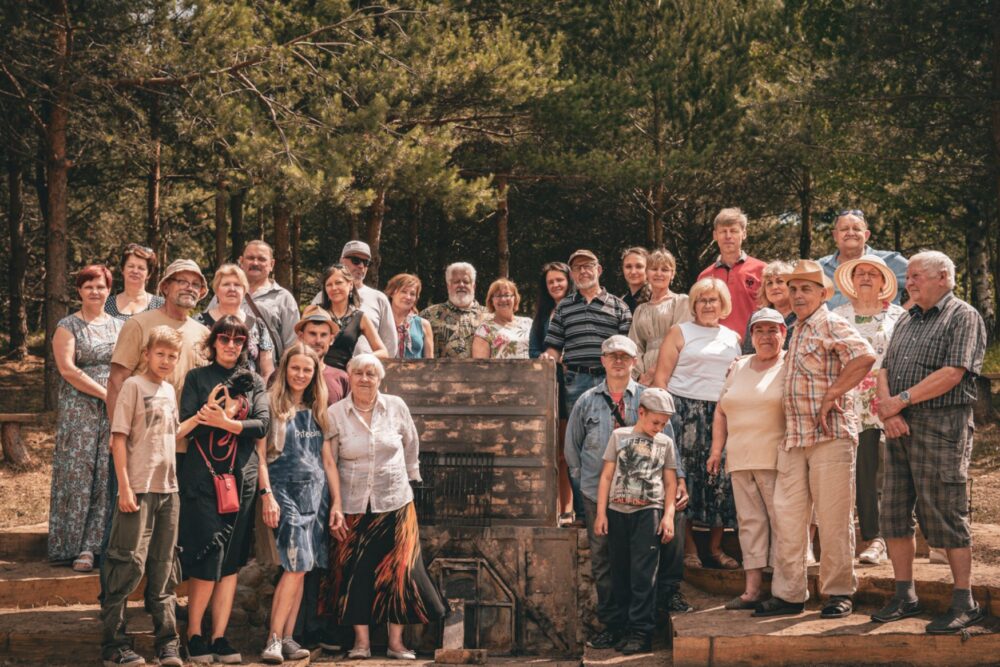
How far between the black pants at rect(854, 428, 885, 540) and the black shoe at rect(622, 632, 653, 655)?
154cm

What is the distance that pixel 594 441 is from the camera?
6.28 meters

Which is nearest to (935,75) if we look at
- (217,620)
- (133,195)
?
(217,620)

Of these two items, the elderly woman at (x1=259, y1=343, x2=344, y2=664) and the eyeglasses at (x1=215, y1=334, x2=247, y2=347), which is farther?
the elderly woman at (x1=259, y1=343, x2=344, y2=664)

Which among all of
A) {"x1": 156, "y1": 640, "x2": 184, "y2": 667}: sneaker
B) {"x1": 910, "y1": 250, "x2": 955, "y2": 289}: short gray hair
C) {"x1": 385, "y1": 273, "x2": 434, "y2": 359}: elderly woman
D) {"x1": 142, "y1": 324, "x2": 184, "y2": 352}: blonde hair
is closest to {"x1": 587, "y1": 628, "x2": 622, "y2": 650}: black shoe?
{"x1": 156, "y1": 640, "x2": 184, "y2": 667}: sneaker

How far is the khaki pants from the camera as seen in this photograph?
221 inches

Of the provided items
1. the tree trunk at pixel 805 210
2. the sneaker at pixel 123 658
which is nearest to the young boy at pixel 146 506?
the sneaker at pixel 123 658

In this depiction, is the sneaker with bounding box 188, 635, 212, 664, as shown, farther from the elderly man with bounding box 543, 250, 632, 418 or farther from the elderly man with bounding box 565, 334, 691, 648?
the elderly man with bounding box 543, 250, 632, 418

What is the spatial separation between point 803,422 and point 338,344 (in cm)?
283

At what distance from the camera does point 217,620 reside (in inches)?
222

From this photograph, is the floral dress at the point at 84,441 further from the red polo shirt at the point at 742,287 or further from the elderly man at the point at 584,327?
the red polo shirt at the point at 742,287

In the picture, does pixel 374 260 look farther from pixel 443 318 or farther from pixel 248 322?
pixel 248 322

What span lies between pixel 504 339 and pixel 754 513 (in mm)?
2407

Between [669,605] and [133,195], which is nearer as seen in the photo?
[669,605]

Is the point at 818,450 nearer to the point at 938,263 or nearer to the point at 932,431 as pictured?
the point at 932,431
